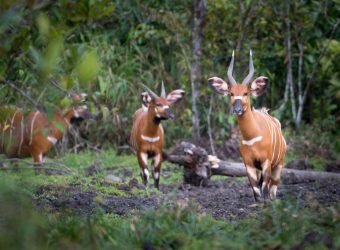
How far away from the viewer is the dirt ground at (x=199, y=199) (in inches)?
291

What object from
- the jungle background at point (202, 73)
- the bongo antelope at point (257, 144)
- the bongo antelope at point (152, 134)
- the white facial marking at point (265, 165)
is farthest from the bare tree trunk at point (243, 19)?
the white facial marking at point (265, 165)

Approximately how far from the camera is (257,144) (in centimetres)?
874

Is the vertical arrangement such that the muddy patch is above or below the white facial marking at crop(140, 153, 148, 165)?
below

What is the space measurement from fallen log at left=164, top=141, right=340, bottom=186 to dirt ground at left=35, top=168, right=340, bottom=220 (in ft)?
0.55

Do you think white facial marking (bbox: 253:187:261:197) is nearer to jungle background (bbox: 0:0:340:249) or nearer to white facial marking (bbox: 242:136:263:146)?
white facial marking (bbox: 242:136:263:146)

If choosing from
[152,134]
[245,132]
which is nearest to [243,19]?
[152,134]

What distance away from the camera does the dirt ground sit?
24.3 ft

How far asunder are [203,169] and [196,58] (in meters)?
3.38

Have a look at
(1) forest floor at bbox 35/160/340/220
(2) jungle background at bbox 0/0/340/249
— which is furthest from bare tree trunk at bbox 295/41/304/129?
(1) forest floor at bbox 35/160/340/220

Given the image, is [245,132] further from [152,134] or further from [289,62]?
[289,62]

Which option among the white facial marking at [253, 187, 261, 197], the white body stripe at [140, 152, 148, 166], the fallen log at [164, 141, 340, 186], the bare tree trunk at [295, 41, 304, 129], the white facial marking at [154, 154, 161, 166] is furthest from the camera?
the bare tree trunk at [295, 41, 304, 129]

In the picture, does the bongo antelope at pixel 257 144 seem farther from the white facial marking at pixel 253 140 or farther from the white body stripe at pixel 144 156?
the white body stripe at pixel 144 156

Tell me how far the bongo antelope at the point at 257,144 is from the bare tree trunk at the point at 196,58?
14.2 ft

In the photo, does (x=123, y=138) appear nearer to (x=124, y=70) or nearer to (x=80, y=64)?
(x=124, y=70)
